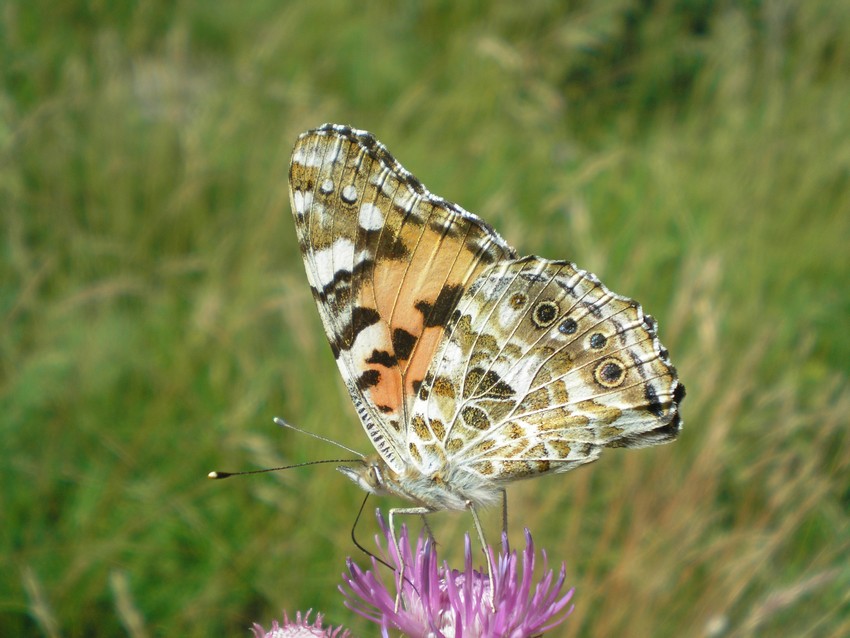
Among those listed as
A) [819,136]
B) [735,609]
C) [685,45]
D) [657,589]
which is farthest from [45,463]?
[685,45]

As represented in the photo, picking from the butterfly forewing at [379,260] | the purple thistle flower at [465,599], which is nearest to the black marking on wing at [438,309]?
the butterfly forewing at [379,260]

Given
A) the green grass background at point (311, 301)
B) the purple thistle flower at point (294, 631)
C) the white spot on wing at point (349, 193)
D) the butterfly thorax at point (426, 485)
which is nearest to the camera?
the purple thistle flower at point (294, 631)

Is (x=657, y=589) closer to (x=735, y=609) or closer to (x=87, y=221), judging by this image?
(x=735, y=609)

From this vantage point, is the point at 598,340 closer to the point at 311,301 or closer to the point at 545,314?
the point at 545,314

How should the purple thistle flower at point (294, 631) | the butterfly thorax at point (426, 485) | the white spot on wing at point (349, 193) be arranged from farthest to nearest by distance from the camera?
1. the white spot on wing at point (349, 193)
2. the butterfly thorax at point (426, 485)
3. the purple thistle flower at point (294, 631)

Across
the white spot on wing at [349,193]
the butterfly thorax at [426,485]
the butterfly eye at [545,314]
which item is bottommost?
the butterfly thorax at [426,485]

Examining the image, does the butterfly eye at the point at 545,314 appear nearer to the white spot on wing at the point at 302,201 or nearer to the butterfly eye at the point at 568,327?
the butterfly eye at the point at 568,327

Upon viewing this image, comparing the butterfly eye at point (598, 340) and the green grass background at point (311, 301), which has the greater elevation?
the green grass background at point (311, 301)

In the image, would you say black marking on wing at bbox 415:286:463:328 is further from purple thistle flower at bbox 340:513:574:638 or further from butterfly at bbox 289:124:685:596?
purple thistle flower at bbox 340:513:574:638
